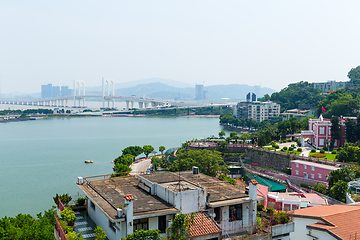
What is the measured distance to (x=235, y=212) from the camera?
3.57m

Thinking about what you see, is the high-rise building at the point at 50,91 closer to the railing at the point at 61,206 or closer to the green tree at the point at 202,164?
the green tree at the point at 202,164

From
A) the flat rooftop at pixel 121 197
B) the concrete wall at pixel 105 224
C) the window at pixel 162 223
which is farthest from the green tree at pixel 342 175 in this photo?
the concrete wall at pixel 105 224

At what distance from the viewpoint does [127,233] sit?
2980 mm

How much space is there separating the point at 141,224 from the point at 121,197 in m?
0.68

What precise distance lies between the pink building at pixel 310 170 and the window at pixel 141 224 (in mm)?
7266

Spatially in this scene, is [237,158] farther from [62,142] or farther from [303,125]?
[62,142]

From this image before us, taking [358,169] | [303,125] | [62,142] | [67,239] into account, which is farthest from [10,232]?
[62,142]

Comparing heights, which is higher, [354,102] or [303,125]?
[354,102]

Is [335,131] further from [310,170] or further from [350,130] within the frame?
[310,170]

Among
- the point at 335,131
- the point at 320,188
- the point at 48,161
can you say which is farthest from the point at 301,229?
the point at 48,161

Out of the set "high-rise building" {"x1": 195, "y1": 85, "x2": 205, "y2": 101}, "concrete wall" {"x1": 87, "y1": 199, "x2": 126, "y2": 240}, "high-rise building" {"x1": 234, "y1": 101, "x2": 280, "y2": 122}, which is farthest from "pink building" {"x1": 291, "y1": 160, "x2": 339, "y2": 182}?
"high-rise building" {"x1": 195, "y1": 85, "x2": 205, "y2": 101}

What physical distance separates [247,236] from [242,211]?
0.29m

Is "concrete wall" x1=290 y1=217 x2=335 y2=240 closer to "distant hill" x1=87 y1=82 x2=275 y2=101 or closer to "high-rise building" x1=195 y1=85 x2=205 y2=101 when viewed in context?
"high-rise building" x1=195 y1=85 x2=205 y2=101

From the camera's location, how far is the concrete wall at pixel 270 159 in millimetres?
11256
